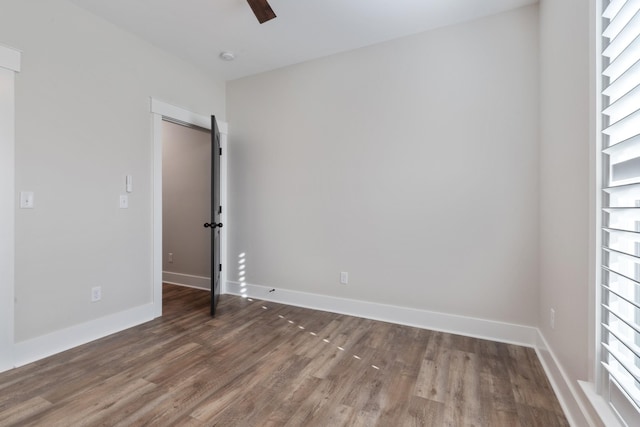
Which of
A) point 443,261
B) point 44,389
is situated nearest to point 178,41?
point 44,389

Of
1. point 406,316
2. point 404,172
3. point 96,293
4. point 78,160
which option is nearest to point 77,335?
point 96,293

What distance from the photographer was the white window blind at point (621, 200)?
3.35ft

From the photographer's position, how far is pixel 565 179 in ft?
5.72

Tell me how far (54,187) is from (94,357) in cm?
132

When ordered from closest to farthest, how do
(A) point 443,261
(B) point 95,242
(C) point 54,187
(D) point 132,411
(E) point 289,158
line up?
1. (D) point 132,411
2. (C) point 54,187
3. (B) point 95,242
4. (A) point 443,261
5. (E) point 289,158

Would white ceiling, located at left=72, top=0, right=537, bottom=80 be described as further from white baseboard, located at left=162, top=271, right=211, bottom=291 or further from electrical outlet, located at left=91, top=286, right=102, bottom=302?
white baseboard, located at left=162, top=271, right=211, bottom=291

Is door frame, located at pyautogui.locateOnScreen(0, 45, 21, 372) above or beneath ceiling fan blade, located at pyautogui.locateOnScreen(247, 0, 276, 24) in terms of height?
beneath

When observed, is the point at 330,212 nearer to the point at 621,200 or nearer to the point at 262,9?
the point at 262,9

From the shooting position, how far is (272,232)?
3.60 metres

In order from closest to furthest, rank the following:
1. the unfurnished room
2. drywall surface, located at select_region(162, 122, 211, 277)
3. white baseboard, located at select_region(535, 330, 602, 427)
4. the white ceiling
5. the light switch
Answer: white baseboard, located at select_region(535, 330, 602, 427) → the unfurnished room → the light switch → the white ceiling → drywall surface, located at select_region(162, 122, 211, 277)

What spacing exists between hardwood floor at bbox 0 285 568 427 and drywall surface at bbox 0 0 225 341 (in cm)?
46

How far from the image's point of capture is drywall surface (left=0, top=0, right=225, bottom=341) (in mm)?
2154

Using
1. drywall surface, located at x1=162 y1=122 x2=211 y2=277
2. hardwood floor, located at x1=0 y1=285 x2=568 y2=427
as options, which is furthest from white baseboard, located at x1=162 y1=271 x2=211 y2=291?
hardwood floor, located at x1=0 y1=285 x2=568 y2=427

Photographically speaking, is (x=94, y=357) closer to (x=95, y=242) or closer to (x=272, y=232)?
(x=95, y=242)
